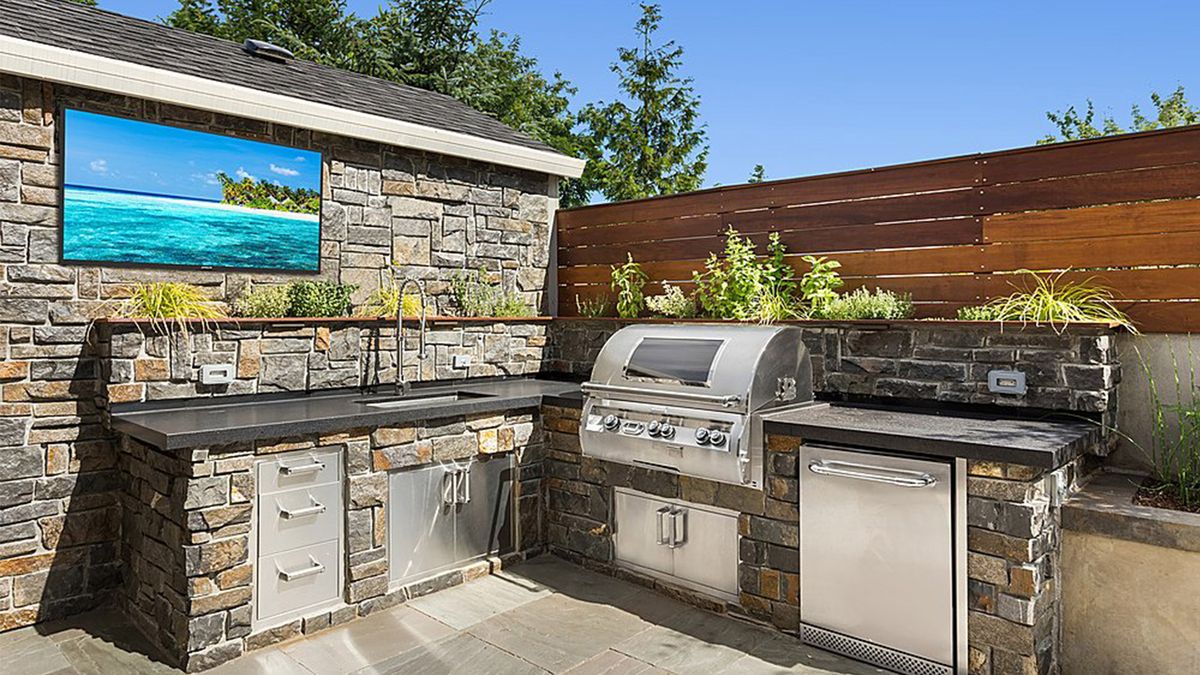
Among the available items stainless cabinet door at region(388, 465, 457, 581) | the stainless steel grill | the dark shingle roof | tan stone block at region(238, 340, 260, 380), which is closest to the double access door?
stainless cabinet door at region(388, 465, 457, 581)

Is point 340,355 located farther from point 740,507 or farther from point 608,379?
point 740,507

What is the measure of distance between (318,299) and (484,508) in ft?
5.20

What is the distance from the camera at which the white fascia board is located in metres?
3.53

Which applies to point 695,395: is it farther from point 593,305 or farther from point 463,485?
point 593,305

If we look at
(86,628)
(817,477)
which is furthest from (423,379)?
(817,477)

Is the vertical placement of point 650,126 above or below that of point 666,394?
above

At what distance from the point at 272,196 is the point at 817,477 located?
3.44m

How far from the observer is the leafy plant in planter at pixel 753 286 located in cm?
444

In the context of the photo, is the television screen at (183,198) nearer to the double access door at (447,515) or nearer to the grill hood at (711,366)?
the double access door at (447,515)

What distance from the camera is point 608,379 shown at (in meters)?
4.10

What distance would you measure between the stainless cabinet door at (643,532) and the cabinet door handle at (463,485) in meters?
0.85

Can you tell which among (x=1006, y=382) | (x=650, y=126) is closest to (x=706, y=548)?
(x=1006, y=382)

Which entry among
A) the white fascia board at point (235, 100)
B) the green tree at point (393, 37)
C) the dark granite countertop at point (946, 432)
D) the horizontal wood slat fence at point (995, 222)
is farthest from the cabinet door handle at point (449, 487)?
the green tree at point (393, 37)

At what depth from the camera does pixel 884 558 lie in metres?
3.12
